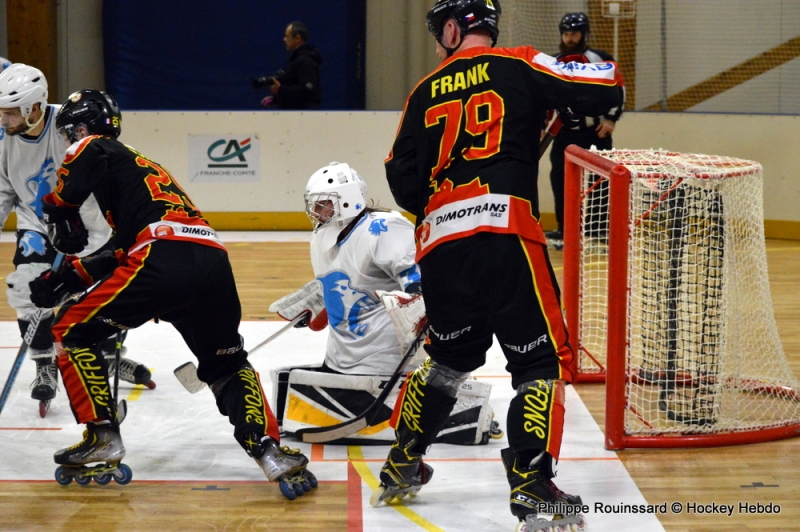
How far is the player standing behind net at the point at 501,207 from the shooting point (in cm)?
264

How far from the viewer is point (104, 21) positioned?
34.4 feet

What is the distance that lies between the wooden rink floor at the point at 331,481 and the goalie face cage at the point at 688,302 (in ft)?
0.47

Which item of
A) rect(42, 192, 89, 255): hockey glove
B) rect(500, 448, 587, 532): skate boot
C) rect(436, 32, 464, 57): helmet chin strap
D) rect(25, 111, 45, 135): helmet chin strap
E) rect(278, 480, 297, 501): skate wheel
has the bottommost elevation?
rect(278, 480, 297, 501): skate wheel

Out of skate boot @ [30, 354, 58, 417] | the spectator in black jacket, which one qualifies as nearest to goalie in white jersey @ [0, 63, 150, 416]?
skate boot @ [30, 354, 58, 417]

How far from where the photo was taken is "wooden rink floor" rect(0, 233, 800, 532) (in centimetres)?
292

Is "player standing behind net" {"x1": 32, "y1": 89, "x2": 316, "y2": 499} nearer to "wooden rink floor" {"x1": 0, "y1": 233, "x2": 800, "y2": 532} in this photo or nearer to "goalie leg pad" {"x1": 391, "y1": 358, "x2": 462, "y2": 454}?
"wooden rink floor" {"x1": 0, "y1": 233, "x2": 800, "y2": 532}

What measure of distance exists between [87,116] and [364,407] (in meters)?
1.37

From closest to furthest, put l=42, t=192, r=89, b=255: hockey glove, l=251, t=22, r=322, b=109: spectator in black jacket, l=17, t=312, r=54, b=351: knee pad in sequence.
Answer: l=42, t=192, r=89, b=255: hockey glove → l=17, t=312, r=54, b=351: knee pad → l=251, t=22, r=322, b=109: spectator in black jacket

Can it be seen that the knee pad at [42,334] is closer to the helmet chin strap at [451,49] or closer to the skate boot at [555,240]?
the helmet chin strap at [451,49]

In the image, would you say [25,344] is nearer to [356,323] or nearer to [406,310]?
[356,323]

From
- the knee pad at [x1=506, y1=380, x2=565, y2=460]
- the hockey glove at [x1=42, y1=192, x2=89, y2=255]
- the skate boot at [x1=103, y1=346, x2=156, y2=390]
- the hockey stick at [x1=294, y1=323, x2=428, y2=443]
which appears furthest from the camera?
the skate boot at [x1=103, y1=346, x2=156, y2=390]

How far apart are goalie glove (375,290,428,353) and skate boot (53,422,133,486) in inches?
37.6

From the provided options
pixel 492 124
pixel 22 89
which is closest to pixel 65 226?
pixel 22 89

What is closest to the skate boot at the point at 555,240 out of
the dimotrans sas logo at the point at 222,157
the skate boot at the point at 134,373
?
the dimotrans sas logo at the point at 222,157
